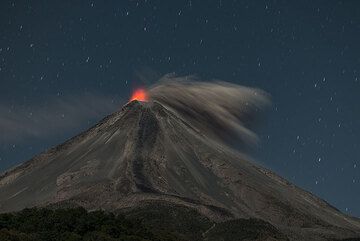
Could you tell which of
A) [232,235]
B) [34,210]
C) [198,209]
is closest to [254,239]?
[232,235]

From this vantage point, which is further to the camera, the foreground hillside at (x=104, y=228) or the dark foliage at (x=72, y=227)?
the foreground hillside at (x=104, y=228)

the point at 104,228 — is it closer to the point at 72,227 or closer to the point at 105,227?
the point at 105,227

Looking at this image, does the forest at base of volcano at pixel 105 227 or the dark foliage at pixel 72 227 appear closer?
the dark foliage at pixel 72 227

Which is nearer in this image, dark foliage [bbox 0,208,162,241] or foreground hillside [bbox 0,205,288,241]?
dark foliage [bbox 0,208,162,241]

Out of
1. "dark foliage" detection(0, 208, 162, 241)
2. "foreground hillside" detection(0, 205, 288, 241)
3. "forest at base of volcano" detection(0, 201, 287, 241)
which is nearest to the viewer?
"dark foliage" detection(0, 208, 162, 241)

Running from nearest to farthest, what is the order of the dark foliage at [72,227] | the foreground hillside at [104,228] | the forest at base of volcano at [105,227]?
1. the dark foliage at [72,227]
2. the foreground hillside at [104,228]
3. the forest at base of volcano at [105,227]

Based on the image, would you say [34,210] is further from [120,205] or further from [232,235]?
[120,205]

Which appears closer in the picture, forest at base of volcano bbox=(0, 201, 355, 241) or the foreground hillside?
the foreground hillside

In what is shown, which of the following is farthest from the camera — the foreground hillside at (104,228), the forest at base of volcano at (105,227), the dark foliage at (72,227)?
the forest at base of volcano at (105,227)

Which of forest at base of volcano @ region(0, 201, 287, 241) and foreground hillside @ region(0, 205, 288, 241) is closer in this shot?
foreground hillside @ region(0, 205, 288, 241)

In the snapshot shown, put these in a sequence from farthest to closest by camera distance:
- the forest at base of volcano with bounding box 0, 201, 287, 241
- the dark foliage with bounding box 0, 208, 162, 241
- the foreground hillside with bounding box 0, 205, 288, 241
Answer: the forest at base of volcano with bounding box 0, 201, 287, 241
the foreground hillside with bounding box 0, 205, 288, 241
the dark foliage with bounding box 0, 208, 162, 241

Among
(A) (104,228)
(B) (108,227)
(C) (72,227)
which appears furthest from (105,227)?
(C) (72,227)
